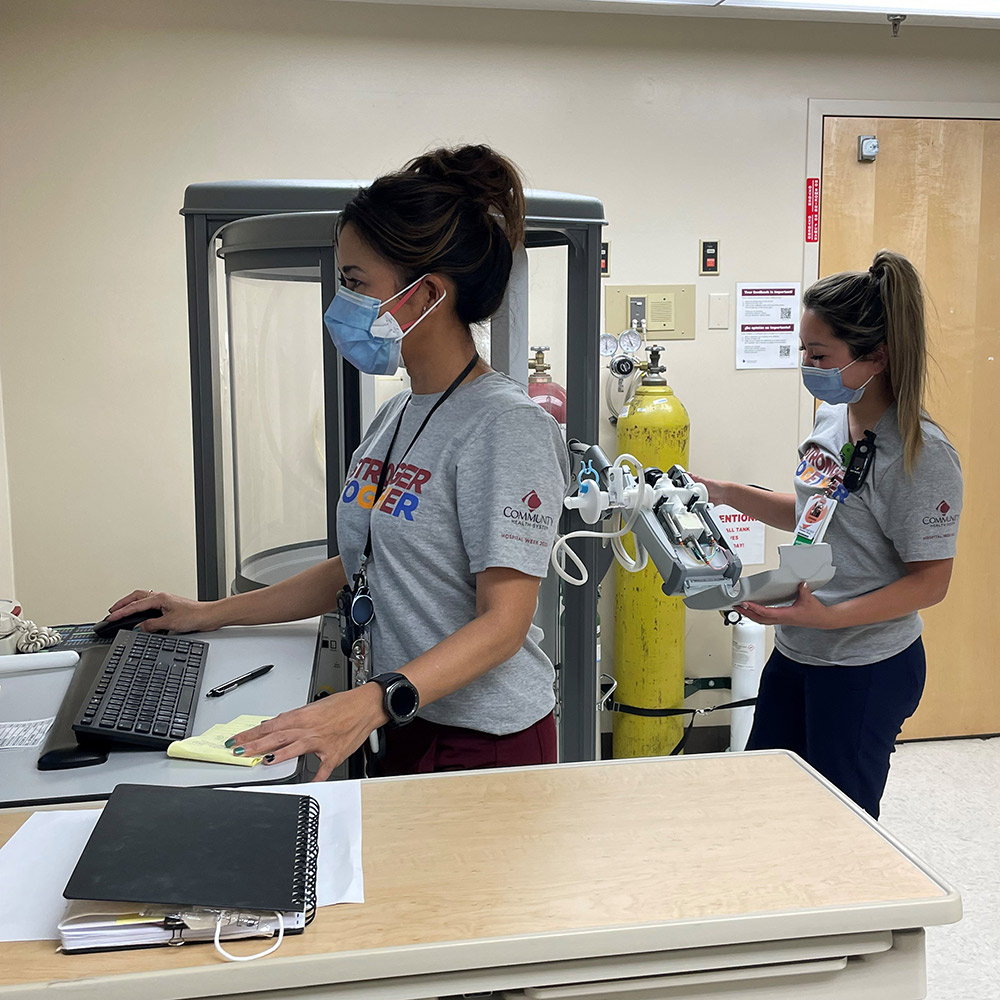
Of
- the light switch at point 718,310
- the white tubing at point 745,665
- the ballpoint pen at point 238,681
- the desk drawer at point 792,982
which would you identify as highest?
the light switch at point 718,310

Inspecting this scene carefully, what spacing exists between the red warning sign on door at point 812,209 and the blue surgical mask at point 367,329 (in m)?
2.17

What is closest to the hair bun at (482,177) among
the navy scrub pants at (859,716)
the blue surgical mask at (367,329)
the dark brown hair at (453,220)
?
the dark brown hair at (453,220)

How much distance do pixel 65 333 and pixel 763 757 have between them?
2.30m

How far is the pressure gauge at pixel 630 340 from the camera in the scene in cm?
296

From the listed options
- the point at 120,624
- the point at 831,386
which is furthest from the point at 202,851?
the point at 831,386

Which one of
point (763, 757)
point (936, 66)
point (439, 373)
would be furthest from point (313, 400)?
point (936, 66)

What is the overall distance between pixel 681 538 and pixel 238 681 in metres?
0.64

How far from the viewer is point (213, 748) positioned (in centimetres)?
112

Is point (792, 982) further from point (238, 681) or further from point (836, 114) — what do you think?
point (836, 114)

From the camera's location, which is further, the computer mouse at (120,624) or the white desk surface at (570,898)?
the computer mouse at (120,624)

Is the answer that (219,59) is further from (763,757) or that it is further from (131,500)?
(763,757)

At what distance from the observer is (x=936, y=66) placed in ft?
10.3

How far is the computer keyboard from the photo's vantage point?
1145 millimetres

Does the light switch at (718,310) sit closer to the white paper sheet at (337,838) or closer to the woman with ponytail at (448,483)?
the woman with ponytail at (448,483)
